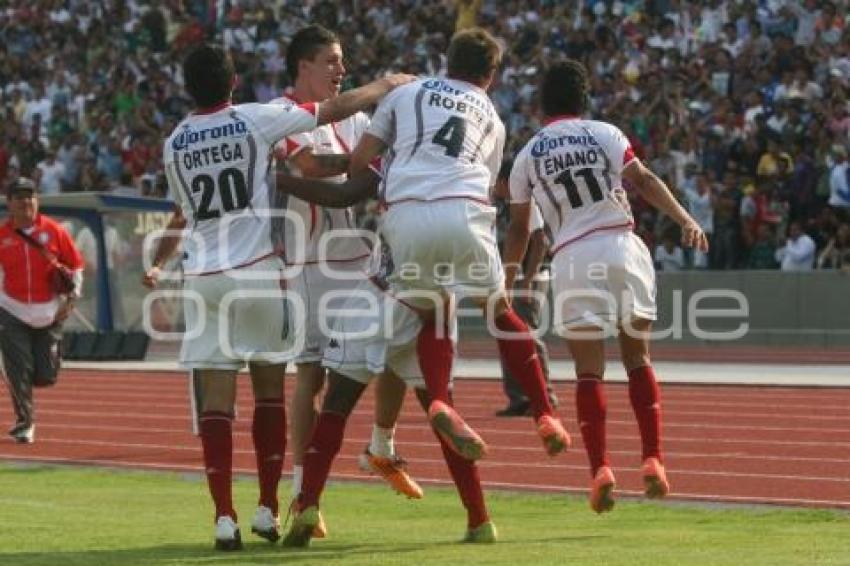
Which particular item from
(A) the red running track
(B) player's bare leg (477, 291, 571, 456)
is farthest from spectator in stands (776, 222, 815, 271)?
(B) player's bare leg (477, 291, 571, 456)

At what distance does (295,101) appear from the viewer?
407 inches

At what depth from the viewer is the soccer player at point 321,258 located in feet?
33.8

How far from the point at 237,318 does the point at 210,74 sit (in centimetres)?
109

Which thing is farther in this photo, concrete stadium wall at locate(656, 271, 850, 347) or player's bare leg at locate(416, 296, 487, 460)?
concrete stadium wall at locate(656, 271, 850, 347)

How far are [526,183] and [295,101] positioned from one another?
4.07 feet

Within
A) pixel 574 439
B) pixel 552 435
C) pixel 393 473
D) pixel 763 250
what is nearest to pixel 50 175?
pixel 763 250

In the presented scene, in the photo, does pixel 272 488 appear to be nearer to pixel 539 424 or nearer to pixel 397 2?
pixel 539 424

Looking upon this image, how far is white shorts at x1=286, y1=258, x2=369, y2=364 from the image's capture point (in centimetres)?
1034

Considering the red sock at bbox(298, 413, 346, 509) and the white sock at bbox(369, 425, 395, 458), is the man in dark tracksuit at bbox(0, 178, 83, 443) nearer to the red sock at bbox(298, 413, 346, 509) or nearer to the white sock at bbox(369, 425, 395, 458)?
the white sock at bbox(369, 425, 395, 458)

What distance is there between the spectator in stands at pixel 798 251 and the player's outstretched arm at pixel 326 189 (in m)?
17.6

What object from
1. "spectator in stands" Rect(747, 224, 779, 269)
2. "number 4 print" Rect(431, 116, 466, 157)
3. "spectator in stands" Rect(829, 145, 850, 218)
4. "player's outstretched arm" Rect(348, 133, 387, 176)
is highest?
"number 4 print" Rect(431, 116, 466, 157)

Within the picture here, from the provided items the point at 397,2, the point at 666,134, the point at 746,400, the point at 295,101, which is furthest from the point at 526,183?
the point at 397,2

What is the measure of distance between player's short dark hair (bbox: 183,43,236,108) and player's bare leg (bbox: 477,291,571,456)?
59.0 inches

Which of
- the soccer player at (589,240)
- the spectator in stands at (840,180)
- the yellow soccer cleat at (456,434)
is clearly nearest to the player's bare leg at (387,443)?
the soccer player at (589,240)
